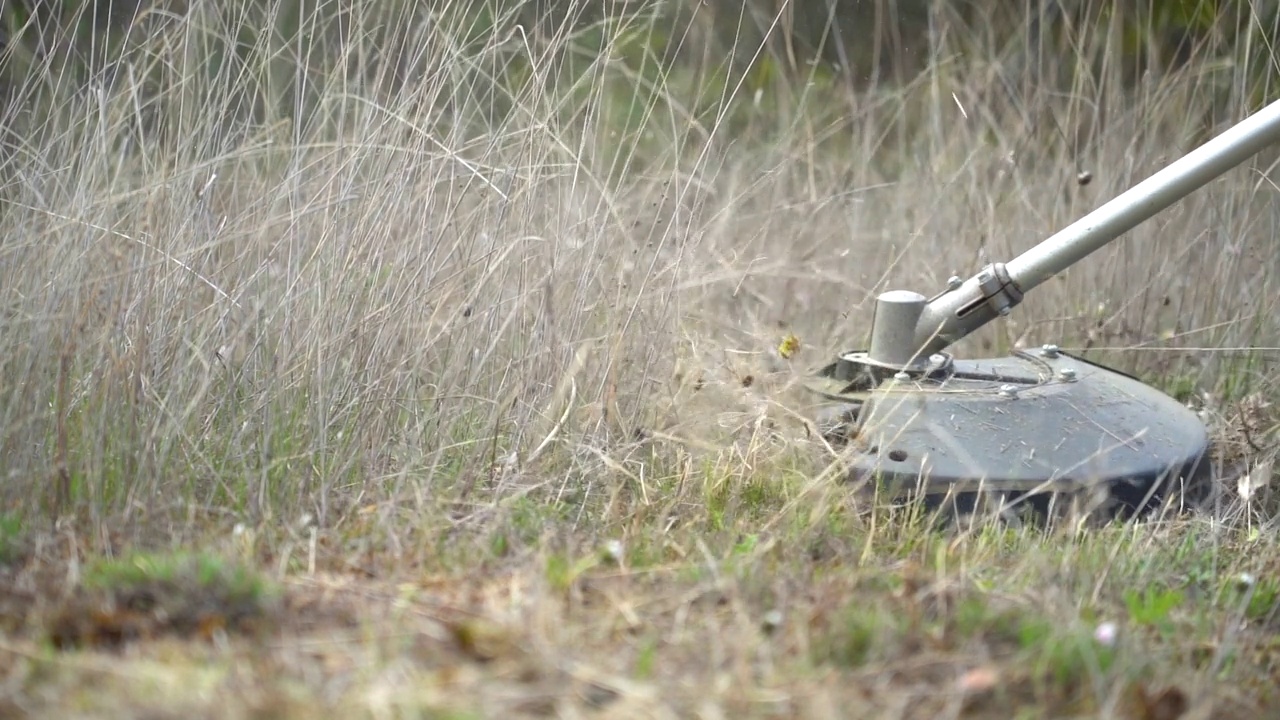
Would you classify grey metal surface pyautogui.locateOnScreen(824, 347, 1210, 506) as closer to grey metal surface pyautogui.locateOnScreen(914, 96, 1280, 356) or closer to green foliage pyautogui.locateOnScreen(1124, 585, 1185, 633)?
→ grey metal surface pyautogui.locateOnScreen(914, 96, 1280, 356)

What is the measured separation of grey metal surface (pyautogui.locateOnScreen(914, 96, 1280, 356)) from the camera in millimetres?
2902

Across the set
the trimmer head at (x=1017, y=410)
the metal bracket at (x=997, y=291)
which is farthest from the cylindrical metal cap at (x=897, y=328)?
the metal bracket at (x=997, y=291)

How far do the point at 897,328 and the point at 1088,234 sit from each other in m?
0.49

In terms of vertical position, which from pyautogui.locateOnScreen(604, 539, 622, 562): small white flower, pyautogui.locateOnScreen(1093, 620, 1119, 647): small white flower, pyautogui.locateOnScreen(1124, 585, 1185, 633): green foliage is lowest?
pyautogui.locateOnScreen(1124, 585, 1185, 633): green foliage

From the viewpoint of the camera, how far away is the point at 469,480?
2.78m

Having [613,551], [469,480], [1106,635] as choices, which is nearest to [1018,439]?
[1106,635]

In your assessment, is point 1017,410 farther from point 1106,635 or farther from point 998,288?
point 1106,635

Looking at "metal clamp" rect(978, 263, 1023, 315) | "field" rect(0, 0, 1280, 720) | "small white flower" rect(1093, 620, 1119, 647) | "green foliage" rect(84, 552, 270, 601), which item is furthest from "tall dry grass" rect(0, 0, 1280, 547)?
"small white flower" rect(1093, 620, 1119, 647)

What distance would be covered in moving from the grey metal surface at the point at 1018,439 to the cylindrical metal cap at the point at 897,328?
0.09 meters

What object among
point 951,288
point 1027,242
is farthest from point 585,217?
point 1027,242

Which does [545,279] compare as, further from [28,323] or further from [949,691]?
[949,691]

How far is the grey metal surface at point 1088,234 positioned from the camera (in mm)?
2902

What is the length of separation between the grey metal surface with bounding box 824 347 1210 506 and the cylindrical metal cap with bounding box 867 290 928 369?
9 cm

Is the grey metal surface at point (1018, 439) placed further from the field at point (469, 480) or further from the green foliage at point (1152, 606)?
the green foliage at point (1152, 606)
